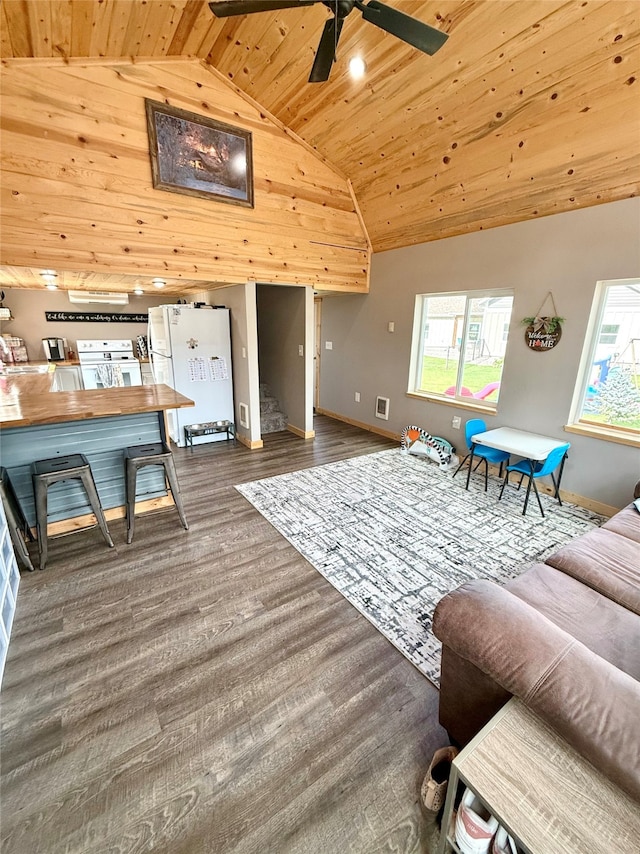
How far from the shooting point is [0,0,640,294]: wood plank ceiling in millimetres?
2385

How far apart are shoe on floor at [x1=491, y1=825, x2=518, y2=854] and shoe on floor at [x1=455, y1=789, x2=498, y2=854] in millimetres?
11

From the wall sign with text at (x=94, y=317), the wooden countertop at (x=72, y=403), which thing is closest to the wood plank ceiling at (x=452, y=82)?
the wooden countertop at (x=72, y=403)

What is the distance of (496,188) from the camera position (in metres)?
3.46

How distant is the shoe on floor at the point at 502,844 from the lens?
0.91m

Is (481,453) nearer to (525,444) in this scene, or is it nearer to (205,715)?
(525,444)

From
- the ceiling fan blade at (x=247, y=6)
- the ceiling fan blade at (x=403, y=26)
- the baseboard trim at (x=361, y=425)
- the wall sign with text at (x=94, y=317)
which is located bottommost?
the baseboard trim at (x=361, y=425)

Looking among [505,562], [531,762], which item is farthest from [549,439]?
[531,762]

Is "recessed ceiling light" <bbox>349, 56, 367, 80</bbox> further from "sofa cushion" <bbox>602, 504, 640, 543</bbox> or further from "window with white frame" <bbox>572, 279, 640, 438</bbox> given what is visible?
"sofa cushion" <bbox>602, 504, 640, 543</bbox>

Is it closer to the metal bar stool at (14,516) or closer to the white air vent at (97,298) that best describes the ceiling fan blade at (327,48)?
the metal bar stool at (14,516)

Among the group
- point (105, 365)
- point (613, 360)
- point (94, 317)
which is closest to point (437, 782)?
point (613, 360)

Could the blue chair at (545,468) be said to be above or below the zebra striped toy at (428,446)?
above

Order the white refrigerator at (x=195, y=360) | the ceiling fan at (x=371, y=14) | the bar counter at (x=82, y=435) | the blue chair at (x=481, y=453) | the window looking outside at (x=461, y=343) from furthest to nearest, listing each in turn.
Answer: the white refrigerator at (x=195, y=360)
the window looking outside at (x=461, y=343)
the blue chair at (x=481, y=453)
the bar counter at (x=82, y=435)
the ceiling fan at (x=371, y=14)

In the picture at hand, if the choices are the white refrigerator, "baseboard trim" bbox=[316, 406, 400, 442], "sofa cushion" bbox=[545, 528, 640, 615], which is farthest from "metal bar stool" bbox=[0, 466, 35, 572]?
"baseboard trim" bbox=[316, 406, 400, 442]

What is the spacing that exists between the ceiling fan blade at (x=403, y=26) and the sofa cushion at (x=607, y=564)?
9.35ft
